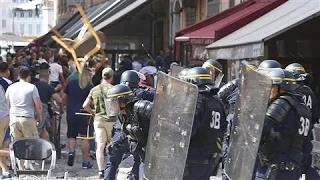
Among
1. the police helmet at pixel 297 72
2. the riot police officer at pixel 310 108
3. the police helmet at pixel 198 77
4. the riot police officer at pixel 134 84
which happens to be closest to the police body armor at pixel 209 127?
the police helmet at pixel 198 77

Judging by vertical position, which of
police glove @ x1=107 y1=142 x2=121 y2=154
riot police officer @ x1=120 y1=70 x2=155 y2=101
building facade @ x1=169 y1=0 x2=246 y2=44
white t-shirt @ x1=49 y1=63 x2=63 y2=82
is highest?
building facade @ x1=169 y1=0 x2=246 y2=44

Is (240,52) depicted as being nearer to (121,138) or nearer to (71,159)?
(71,159)

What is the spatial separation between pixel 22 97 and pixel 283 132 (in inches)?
208

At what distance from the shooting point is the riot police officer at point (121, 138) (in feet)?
32.7

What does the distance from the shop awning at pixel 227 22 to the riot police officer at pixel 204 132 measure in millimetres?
8555

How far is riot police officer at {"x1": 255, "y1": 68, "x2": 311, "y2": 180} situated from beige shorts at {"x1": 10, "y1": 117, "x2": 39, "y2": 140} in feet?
16.5

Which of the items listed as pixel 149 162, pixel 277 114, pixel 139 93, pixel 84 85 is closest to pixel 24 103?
pixel 84 85

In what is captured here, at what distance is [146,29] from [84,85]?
55.5ft

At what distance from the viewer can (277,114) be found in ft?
25.2

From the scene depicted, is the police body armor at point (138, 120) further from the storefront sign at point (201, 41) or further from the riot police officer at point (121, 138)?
the storefront sign at point (201, 41)

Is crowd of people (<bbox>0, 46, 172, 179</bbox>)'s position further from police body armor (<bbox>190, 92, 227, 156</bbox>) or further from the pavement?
police body armor (<bbox>190, 92, 227, 156</bbox>)

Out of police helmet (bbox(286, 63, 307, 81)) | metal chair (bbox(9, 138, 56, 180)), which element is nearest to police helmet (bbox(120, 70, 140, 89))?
metal chair (bbox(9, 138, 56, 180))

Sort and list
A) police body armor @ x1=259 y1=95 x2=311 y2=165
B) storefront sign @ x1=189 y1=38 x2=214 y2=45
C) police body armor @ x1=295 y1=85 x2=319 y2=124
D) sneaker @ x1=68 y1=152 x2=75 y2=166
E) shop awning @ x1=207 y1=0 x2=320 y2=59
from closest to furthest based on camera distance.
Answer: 1. police body armor @ x1=259 y1=95 x2=311 y2=165
2. police body armor @ x1=295 y1=85 x2=319 y2=124
3. shop awning @ x1=207 y1=0 x2=320 y2=59
4. sneaker @ x1=68 y1=152 x2=75 y2=166
5. storefront sign @ x1=189 y1=38 x2=214 y2=45

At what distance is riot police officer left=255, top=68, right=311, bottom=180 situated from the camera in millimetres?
7781
